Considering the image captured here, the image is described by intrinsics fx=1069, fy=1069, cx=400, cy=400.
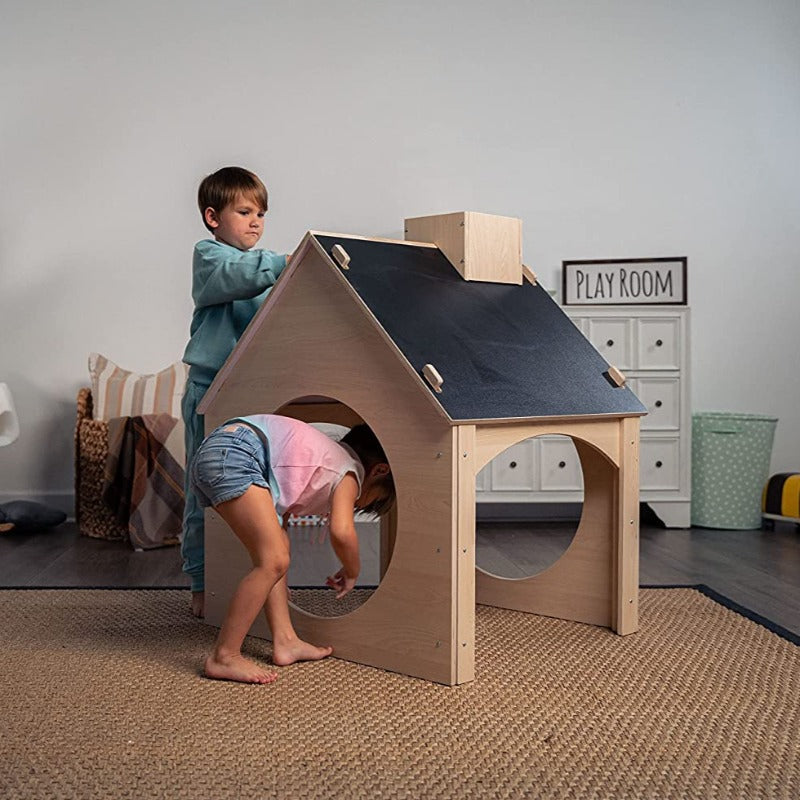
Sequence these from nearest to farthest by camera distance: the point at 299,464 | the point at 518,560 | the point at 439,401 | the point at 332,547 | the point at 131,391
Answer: the point at 439,401
the point at 299,464
the point at 332,547
the point at 518,560
the point at 131,391

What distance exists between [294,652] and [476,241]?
937 millimetres

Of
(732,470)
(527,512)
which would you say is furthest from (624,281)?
(527,512)

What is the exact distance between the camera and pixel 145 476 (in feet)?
11.6

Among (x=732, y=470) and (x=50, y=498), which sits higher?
(x=732, y=470)

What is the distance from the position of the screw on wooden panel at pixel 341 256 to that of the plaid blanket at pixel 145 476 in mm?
1671

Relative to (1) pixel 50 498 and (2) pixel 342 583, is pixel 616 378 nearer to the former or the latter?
(2) pixel 342 583

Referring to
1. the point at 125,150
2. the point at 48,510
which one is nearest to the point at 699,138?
the point at 125,150

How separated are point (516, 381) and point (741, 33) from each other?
284 cm

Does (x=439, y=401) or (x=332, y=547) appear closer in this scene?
(x=439, y=401)

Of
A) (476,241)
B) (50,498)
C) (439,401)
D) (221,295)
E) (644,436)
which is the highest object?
(476,241)

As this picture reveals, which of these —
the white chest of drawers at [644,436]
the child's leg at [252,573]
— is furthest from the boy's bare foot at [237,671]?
the white chest of drawers at [644,436]

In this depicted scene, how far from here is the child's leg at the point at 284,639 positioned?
6.72 feet

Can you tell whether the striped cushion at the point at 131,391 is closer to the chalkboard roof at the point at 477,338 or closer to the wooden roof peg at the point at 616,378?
the chalkboard roof at the point at 477,338

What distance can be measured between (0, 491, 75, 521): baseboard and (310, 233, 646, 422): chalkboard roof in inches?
91.5
